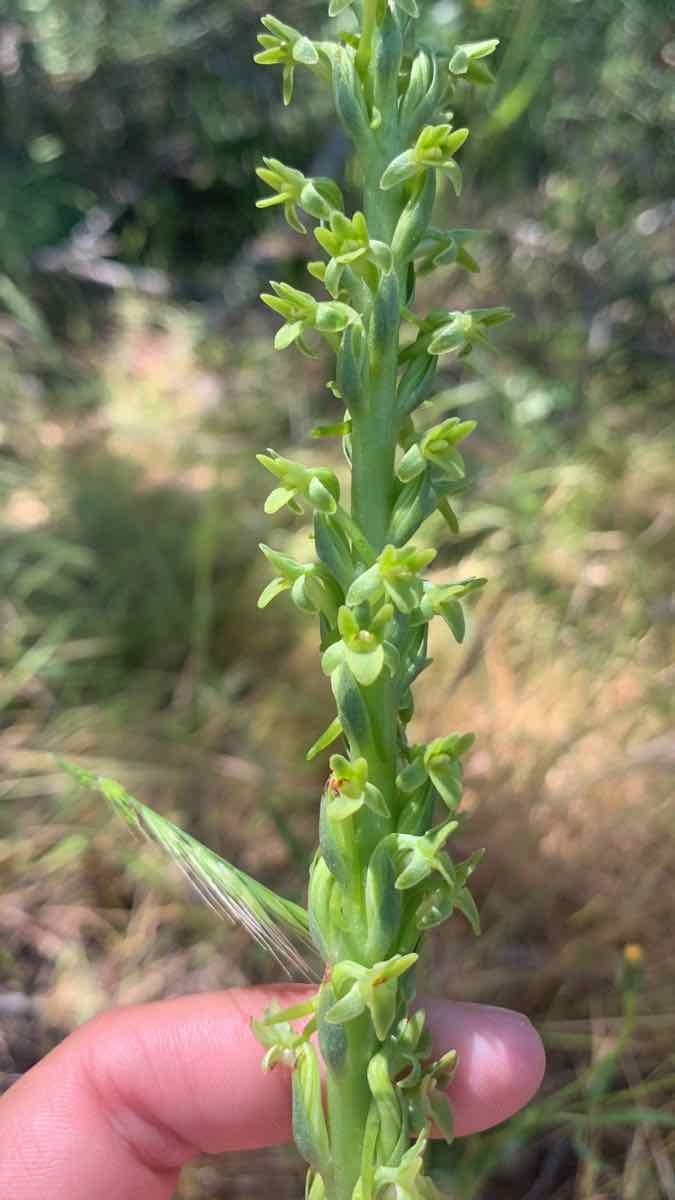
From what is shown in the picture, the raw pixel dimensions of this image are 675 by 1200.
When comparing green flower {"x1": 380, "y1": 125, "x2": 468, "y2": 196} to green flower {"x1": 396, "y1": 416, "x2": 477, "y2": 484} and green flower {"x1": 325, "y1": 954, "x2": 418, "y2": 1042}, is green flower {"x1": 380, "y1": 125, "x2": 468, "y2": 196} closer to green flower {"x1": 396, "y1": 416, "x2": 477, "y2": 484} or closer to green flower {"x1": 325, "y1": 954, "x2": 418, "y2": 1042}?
green flower {"x1": 396, "y1": 416, "x2": 477, "y2": 484}

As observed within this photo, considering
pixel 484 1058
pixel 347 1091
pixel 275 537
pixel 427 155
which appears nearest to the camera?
pixel 427 155

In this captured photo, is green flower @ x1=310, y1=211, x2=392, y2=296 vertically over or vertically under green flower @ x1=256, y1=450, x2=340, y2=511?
over

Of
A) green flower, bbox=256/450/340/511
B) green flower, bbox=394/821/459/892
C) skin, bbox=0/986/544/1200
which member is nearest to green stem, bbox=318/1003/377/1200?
green flower, bbox=394/821/459/892

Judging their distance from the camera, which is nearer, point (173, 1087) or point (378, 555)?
point (378, 555)

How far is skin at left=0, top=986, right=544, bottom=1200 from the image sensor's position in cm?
126

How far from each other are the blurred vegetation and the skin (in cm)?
31

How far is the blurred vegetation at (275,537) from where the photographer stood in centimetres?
188

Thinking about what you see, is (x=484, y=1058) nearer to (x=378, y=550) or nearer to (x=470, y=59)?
(x=378, y=550)

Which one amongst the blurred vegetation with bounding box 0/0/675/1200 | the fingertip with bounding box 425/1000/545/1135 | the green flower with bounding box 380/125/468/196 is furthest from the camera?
the blurred vegetation with bounding box 0/0/675/1200

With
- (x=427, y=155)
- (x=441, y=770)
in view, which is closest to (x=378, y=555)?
(x=441, y=770)

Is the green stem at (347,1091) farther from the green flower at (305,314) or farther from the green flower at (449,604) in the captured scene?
the green flower at (305,314)

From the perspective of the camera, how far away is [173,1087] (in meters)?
1.33

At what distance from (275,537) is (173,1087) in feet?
5.48

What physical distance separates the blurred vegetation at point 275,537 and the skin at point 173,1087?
0.31 meters
